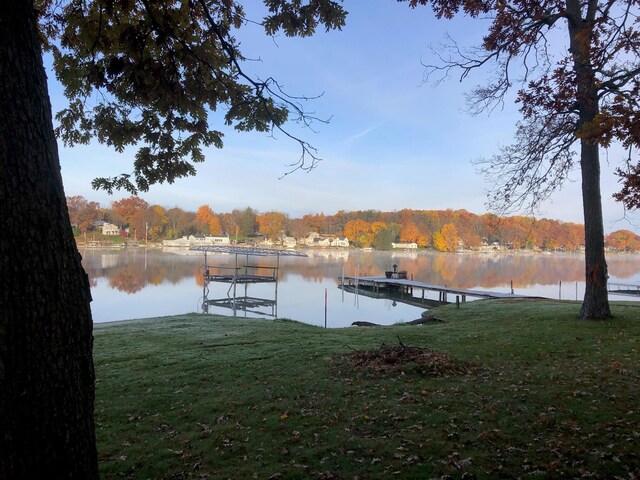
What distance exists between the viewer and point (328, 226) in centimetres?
11631

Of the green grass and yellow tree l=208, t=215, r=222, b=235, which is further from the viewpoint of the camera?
yellow tree l=208, t=215, r=222, b=235

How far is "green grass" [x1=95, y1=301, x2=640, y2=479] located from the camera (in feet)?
11.8

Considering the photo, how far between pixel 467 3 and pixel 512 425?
261 inches

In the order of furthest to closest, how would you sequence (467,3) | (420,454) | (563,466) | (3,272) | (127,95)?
(467,3) → (127,95) → (420,454) → (563,466) → (3,272)

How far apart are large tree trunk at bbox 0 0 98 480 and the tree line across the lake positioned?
61400mm

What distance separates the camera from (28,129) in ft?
6.68

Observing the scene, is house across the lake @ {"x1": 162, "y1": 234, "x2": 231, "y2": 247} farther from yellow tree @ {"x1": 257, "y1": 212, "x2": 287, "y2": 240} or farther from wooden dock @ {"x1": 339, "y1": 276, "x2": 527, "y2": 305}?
wooden dock @ {"x1": 339, "y1": 276, "x2": 527, "y2": 305}

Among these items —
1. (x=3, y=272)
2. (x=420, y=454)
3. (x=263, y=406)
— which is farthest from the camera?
(x=263, y=406)

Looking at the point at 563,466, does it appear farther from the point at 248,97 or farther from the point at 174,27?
the point at 174,27

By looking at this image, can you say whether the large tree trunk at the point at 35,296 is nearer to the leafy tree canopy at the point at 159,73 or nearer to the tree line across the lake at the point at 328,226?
the leafy tree canopy at the point at 159,73

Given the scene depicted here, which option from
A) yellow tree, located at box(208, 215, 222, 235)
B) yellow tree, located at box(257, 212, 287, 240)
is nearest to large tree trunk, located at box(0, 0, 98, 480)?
yellow tree, located at box(208, 215, 222, 235)

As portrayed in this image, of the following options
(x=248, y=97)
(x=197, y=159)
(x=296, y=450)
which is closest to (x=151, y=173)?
(x=197, y=159)

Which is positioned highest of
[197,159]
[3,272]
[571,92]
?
[571,92]

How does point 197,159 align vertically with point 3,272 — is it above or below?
above
